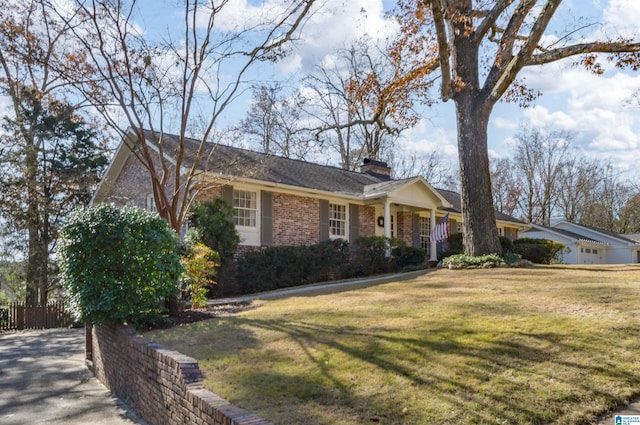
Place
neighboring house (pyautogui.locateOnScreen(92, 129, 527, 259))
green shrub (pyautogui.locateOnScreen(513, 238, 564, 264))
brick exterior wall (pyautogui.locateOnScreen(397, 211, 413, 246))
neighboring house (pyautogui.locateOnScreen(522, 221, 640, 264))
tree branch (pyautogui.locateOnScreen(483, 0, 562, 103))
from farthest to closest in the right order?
neighboring house (pyautogui.locateOnScreen(522, 221, 640, 264)) → brick exterior wall (pyautogui.locateOnScreen(397, 211, 413, 246)) → green shrub (pyautogui.locateOnScreen(513, 238, 564, 264)) → neighboring house (pyautogui.locateOnScreen(92, 129, 527, 259)) → tree branch (pyautogui.locateOnScreen(483, 0, 562, 103))

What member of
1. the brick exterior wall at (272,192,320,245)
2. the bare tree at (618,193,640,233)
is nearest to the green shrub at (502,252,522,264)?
the brick exterior wall at (272,192,320,245)

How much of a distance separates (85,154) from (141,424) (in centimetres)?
1817

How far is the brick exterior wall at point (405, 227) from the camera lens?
2206cm

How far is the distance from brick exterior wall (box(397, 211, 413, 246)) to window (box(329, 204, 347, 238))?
12.6 feet

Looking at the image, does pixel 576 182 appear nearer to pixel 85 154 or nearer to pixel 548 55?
pixel 548 55

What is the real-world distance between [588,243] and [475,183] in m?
25.9

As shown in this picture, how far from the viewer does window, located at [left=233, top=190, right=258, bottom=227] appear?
15.9 metres

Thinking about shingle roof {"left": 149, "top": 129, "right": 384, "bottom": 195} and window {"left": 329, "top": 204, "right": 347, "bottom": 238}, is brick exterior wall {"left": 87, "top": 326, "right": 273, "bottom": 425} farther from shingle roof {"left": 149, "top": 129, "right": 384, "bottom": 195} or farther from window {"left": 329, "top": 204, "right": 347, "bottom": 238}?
window {"left": 329, "top": 204, "right": 347, "bottom": 238}

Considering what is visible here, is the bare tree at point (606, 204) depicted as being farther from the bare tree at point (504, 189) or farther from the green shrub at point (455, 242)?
the green shrub at point (455, 242)

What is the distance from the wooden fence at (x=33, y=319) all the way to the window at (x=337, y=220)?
9614mm

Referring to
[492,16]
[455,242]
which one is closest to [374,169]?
[455,242]

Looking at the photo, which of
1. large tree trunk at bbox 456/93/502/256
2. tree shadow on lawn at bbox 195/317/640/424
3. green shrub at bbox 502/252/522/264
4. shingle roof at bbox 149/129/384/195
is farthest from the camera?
shingle roof at bbox 149/129/384/195

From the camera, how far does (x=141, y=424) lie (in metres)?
5.92

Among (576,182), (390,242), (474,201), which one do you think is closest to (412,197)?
(390,242)
